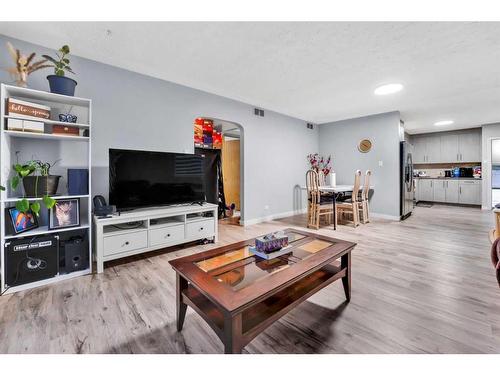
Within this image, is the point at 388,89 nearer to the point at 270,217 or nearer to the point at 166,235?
the point at 270,217

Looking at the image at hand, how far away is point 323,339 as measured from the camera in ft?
4.42

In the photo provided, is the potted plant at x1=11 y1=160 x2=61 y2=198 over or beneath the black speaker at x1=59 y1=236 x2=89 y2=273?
over

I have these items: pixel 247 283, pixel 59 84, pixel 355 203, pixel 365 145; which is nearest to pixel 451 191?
pixel 365 145

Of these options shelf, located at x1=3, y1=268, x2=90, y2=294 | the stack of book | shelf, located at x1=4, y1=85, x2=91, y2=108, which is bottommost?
shelf, located at x1=3, y1=268, x2=90, y2=294

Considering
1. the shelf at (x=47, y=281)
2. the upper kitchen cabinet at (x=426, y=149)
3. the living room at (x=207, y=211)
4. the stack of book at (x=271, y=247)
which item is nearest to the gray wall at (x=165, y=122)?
the living room at (x=207, y=211)

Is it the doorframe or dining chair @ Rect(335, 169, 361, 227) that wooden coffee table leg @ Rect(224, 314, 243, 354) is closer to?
dining chair @ Rect(335, 169, 361, 227)

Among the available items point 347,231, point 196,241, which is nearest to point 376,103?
point 347,231

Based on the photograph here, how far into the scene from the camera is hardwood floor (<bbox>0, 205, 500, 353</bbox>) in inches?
51.2

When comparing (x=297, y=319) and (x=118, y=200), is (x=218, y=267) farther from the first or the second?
(x=118, y=200)

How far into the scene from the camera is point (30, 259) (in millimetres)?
1985

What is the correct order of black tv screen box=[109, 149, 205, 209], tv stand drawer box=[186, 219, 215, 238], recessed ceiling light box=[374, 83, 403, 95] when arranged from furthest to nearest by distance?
1. recessed ceiling light box=[374, 83, 403, 95]
2. tv stand drawer box=[186, 219, 215, 238]
3. black tv screen box=[109, 149, 205, 209]

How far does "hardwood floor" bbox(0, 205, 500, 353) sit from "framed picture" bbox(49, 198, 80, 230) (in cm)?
54

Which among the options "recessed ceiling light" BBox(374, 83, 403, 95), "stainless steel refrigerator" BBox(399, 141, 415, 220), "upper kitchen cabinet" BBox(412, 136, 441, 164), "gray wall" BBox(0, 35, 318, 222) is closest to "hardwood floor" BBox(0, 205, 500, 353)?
"gray wall" BBox(0, 35, 318, 222)
